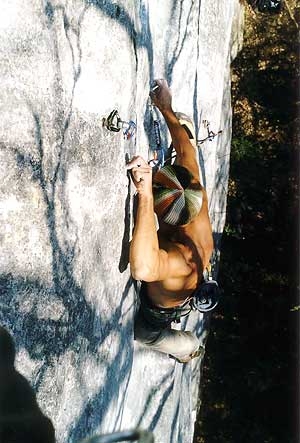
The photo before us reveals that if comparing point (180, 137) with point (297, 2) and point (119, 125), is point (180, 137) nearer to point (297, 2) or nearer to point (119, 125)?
point (119, 125)

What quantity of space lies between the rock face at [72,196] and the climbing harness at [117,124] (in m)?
0.03

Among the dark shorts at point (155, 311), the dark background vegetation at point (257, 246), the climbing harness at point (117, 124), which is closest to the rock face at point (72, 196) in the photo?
the climbing harness at point (117, 124)

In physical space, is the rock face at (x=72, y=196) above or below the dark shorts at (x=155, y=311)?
above

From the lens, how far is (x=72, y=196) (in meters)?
2.16

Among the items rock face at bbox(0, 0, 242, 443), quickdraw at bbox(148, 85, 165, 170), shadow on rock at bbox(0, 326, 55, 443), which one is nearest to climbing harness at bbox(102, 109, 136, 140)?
rock face at bbox(0, 0, 242, 443)

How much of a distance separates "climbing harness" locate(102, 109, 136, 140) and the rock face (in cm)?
3

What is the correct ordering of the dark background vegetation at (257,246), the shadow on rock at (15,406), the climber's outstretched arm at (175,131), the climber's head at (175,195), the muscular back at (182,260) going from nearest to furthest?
the shadow on rock at (15,406) < the climber's head at (175,195) < the muscular back at (182,260) < the climber's outstretched arm at (175,131) < the dark background vegetation at (257,246)

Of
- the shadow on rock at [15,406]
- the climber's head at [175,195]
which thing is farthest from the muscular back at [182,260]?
the shadow on rock at [15,406]

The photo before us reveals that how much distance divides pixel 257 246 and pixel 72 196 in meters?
5.47

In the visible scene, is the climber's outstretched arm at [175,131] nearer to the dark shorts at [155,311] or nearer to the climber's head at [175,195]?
the climber's head at [175,195]

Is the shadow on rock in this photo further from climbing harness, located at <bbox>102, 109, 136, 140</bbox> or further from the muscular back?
the muscular back

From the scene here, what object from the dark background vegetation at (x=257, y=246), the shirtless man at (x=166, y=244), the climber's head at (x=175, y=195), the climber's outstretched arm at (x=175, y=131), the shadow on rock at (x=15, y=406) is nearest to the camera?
the shadow on rock at (x=15, y=406)

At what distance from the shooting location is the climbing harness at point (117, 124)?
7.95 feet

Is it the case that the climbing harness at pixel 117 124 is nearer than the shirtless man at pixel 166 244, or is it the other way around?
the climbing harness at pixel 117 124
